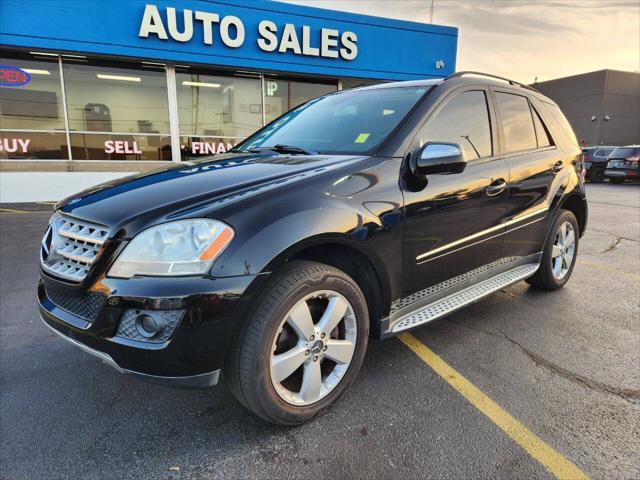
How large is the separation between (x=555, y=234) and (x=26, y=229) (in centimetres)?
774

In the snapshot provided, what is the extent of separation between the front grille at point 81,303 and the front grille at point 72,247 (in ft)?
0.29

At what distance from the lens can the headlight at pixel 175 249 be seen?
1846 mm

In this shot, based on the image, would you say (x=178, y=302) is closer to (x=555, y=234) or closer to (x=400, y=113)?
(x=400, y=113)

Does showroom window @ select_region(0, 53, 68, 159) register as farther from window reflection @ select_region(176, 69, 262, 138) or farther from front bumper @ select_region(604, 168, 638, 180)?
front bumper @ select_region(604, 168, 638, 180)

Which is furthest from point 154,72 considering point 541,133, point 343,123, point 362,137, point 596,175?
point 596,175

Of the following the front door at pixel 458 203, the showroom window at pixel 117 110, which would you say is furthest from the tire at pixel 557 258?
the showroom window at pixel 117 110

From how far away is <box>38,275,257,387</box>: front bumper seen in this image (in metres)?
1.82

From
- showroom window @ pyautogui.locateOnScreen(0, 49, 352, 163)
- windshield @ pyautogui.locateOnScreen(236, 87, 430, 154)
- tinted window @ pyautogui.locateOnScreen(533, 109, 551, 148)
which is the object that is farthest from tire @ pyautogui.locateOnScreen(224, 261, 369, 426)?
showroom window @ pyautogui.locateOnScreen(0, 49, 352, 163)

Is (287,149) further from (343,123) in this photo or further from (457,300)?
(457,300)

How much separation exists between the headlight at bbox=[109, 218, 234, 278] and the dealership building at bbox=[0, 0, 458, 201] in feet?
37.7

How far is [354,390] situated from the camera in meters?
2.58

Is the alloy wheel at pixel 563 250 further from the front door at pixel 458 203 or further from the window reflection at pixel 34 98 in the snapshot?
the window reflection at pixel 34 98

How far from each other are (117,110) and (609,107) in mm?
50009

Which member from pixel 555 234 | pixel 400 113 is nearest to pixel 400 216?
pixel 400 113
